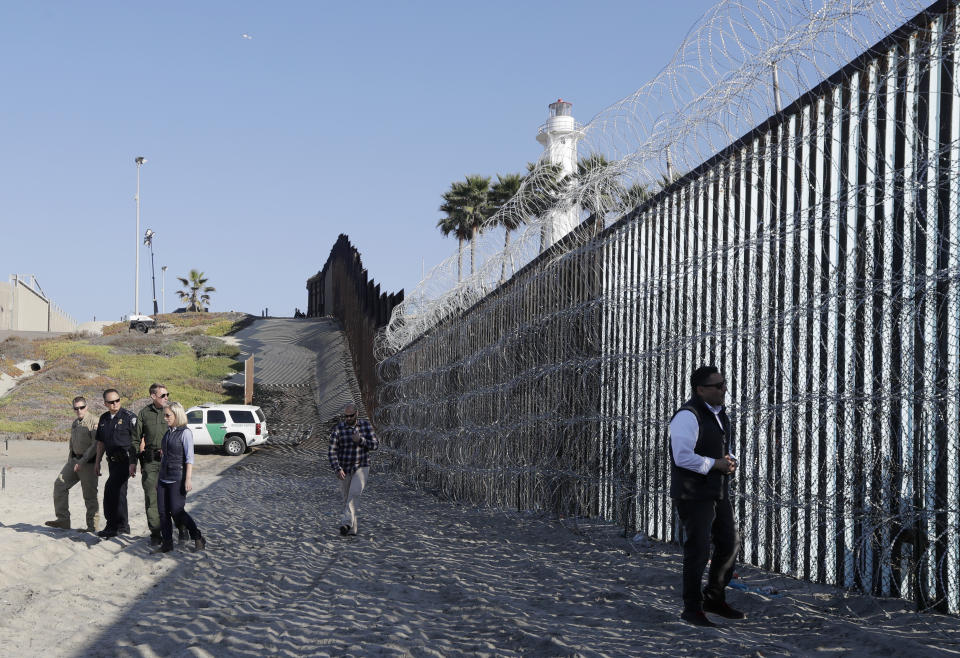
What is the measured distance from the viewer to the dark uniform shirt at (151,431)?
26.5 feet

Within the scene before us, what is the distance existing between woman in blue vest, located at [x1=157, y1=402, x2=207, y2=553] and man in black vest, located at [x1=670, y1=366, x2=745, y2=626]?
4707 mm

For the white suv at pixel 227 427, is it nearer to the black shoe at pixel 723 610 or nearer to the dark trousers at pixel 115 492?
the dark trousers at pixel 115 492

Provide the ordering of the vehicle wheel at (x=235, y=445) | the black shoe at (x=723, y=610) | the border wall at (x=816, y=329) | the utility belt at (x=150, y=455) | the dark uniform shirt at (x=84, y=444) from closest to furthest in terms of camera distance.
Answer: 1. the border wall at (x=816, y=329)
2. the black shoe at (x=723, y=610)
3. the utility belt at (x=150, y=455)
4. the dark uniform shirt at (x=84, y=444)
5. the vehicle wheel at (x=235, y=445)

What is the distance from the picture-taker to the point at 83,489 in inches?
349

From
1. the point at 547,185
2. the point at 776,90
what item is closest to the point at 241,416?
the point at 547,185

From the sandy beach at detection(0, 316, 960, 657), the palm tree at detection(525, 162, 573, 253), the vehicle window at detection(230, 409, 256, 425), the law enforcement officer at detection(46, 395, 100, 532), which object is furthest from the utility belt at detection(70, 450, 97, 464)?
the vehicle window at detection(230, 409, 256, 425)

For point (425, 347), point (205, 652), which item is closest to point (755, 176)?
point (205, 652)

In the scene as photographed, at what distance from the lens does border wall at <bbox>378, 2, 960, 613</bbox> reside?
13.4 ft

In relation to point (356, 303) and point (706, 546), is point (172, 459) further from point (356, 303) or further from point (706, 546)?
point (356, 303)

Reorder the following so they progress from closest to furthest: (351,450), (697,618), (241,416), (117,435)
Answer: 1. (697,618)
2. (117,435)
3. (351,450)
4. (241,416)

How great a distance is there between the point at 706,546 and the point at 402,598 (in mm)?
2040

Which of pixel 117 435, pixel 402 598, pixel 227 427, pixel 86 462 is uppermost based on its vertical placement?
pixel 117 435

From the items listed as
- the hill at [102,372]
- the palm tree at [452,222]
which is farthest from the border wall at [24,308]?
the palm tree at [452,222]

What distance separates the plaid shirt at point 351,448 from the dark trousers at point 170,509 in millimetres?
1644
